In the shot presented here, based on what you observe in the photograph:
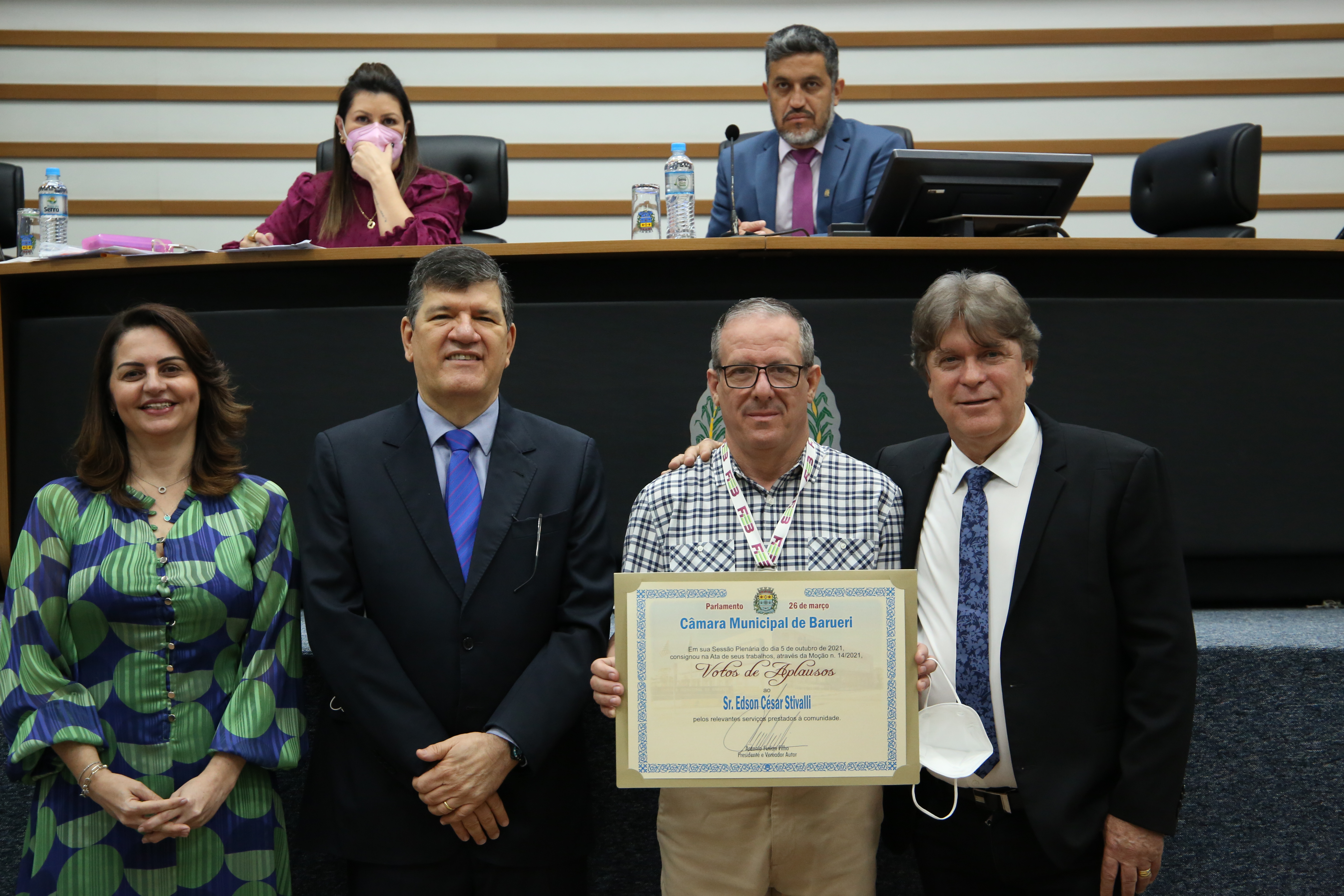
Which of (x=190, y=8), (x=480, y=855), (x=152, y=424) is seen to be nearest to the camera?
(x=480, y=855)

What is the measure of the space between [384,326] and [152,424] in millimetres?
877

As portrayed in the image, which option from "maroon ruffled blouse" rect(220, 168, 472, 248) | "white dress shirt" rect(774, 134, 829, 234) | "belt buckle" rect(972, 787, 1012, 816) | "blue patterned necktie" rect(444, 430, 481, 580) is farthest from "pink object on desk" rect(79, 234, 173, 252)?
"belt buckle" rect(972, 787, 1012, 816)

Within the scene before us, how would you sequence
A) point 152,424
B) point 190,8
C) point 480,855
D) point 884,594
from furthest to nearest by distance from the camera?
point 190,8, point 152,424, point 480,855, point 884,594

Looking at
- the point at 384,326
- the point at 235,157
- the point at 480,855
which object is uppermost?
the point at 235,157

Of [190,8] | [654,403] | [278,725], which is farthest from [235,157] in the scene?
[278,725]

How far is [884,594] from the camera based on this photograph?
1463mm

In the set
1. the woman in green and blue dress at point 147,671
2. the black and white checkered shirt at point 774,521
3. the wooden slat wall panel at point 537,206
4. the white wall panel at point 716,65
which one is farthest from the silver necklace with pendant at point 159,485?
the white wall panel at point 716,65

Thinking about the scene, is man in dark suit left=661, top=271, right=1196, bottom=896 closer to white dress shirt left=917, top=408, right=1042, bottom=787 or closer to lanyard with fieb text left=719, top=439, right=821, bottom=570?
white dress shirt left=917, top=408, right=1042, bottom=787

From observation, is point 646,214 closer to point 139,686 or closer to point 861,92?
point 139,686

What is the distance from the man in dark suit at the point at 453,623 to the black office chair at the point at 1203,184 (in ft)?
7.86

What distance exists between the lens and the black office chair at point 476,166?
3.48 meters

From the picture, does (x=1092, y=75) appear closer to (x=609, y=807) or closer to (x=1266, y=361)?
(x=1266, y=361)

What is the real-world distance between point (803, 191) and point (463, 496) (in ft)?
7.12

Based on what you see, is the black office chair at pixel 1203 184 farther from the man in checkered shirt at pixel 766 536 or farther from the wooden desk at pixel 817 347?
the man in checkered shirt at pixel 766 536
